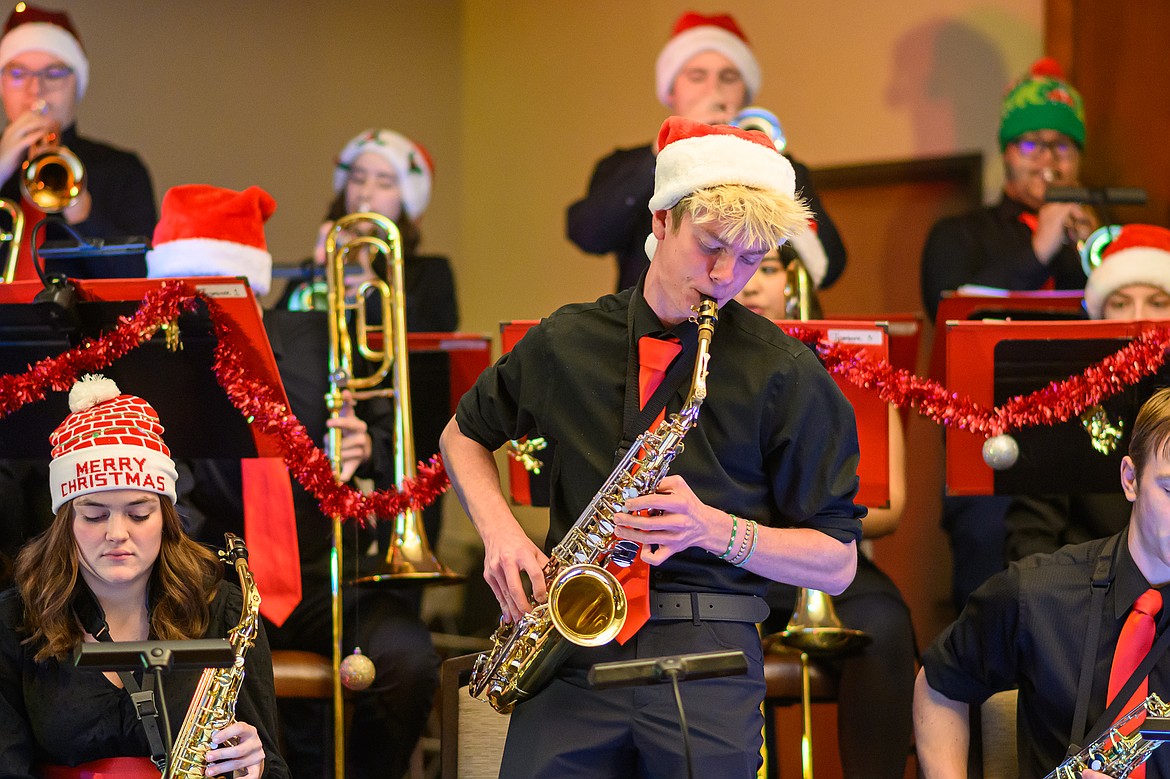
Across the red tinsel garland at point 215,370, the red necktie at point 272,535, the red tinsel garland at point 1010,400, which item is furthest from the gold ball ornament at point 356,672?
the red tinsel garland at point 1010,400

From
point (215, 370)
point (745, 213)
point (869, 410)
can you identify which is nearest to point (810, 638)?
point (869, 410)

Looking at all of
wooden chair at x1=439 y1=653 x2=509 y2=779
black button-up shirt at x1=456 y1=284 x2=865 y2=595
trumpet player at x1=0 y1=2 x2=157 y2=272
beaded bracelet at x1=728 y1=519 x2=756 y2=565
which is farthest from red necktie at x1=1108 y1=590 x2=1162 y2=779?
trumpet player at x1=0 y1=2 x2=157 y2=272

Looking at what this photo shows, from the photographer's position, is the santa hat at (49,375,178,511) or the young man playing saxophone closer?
the young man playing saxophone

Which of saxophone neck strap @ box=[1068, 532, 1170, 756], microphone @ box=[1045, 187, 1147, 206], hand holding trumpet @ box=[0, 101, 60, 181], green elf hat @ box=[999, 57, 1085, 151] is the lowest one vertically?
A: saxophone neck strap @ box=[1068, 532, 1170, 756]

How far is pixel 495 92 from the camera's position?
25.9 feet

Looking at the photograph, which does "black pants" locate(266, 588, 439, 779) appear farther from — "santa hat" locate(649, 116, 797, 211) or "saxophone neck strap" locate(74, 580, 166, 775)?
"santa hat" locate(649, 116, 797, 211)

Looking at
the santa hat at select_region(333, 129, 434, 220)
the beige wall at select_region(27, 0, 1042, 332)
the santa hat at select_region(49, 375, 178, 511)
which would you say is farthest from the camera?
the beige wall at select_region(27, 0, 1042, 332)

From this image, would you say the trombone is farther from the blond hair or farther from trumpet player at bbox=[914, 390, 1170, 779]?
the blond hair

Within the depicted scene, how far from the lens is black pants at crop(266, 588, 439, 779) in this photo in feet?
13.4

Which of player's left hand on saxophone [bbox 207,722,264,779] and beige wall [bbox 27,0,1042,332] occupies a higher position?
beige wall [bbox 27,0,1042,332]

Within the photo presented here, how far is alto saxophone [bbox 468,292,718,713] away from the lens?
2.61 meters

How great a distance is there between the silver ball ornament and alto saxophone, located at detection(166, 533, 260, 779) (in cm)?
193

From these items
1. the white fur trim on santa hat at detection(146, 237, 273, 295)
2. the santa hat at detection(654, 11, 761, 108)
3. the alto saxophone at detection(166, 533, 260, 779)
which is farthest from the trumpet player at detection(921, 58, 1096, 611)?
the alto saxophone at detection(166, 533, 260, 779)

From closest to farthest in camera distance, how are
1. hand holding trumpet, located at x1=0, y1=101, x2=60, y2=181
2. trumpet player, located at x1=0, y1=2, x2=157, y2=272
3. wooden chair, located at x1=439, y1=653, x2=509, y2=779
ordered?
wooden chair, located at x1=439, y1=653, x2=509, y2=779 < hand holding trumpet, located at x1=0, y1=101, x2=60, y2=181 < trumpet player, located at x1=0, y1=2, x2=157, y2=272
